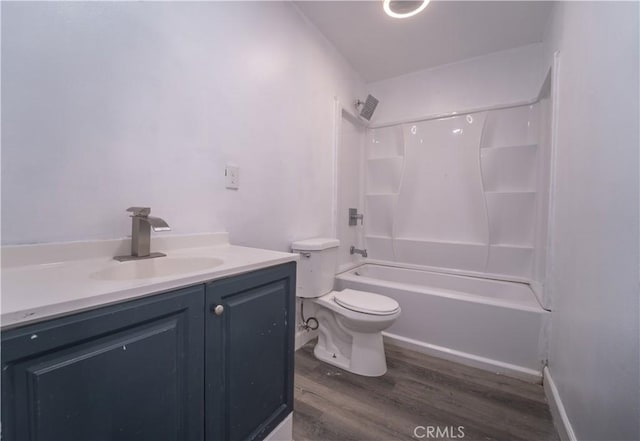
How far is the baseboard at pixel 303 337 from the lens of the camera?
1.86 meters

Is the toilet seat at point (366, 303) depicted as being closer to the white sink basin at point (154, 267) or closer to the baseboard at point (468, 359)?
the baseboard at point (468, 359)

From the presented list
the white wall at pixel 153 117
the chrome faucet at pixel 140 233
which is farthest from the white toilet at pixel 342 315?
the chrome faucet at pixel 140 233

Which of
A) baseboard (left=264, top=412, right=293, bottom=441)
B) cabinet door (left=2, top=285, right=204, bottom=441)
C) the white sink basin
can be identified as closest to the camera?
cabinet door (left=2, top=285, right=204, bottom=441)

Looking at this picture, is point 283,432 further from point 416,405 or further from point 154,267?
point 154,267

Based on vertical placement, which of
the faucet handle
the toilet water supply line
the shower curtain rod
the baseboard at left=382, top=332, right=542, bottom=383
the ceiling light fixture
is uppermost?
the ceiling light fixture

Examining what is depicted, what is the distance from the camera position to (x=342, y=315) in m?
1.61

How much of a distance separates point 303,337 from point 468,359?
1126mm

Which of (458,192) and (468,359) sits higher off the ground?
(458,192)

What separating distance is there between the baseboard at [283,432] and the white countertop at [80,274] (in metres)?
0.66

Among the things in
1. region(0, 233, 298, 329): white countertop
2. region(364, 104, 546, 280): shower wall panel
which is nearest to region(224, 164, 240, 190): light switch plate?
region(0, 233, 298, 329): white countertop

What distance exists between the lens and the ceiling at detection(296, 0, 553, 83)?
67.7 inches

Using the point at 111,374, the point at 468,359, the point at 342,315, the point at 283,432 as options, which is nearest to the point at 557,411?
the point at 468,359

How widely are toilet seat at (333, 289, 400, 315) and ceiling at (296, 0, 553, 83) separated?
193 cm

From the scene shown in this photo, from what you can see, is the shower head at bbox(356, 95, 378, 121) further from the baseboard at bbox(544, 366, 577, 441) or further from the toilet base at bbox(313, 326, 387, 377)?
the baseboard at bbox(544, 366, 577, 441)
